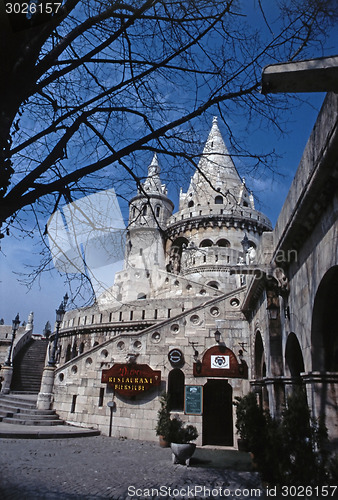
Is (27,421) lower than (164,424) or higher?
lower

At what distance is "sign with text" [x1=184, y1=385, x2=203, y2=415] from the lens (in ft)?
41.7

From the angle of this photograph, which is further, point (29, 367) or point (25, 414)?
point (29, 367)

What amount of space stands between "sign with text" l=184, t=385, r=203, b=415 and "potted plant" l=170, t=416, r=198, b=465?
306cm

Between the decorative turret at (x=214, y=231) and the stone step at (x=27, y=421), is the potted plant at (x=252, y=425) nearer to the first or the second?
the stone step at (x=27, y=421)

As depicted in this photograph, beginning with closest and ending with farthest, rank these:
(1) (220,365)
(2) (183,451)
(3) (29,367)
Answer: (2) (183,451) < (1) (220,365) < (3) (29,367)

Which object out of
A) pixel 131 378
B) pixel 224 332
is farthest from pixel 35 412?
pixel 224 332

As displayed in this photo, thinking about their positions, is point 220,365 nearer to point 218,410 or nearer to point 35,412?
point 218,410

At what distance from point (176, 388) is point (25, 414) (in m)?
6.57

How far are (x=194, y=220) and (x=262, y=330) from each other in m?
27.3

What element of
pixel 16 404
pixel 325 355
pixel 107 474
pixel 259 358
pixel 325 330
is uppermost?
pixel 325 330

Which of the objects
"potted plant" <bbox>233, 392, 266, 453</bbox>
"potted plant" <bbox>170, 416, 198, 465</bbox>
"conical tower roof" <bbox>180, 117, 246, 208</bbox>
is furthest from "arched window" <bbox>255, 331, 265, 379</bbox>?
"conical tower roof" <bbox>180, 117, 246, 208</bbox>

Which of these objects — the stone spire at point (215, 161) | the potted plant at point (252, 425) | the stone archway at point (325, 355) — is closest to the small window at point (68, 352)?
the stone spire at point (215, 161)

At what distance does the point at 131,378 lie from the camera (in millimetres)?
13422

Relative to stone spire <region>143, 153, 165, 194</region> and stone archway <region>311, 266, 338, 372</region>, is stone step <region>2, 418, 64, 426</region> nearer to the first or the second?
stone spire <region>143, 153, 165, 194</region>
